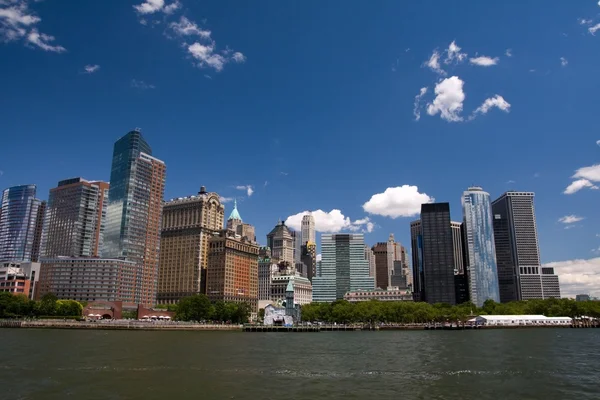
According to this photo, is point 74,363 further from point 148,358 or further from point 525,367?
point 525,367

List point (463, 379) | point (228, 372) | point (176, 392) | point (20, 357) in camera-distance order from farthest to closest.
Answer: point (20, 357) < point (228, 372) < point (463, 379) < point (176, 392)

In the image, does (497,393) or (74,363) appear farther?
(74,363)

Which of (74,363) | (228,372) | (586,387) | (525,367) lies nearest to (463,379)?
(586,387)

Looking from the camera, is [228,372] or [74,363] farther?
[74,363]

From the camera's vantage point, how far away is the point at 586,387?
2100 inches

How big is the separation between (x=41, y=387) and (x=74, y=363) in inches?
746

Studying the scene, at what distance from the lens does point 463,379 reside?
57219 mm

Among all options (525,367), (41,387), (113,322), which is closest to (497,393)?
(525,367)

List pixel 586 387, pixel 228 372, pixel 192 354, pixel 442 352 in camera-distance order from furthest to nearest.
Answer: pixel 442 352 < pixel 192 354 < pixel 228 372 < pixel 586 387

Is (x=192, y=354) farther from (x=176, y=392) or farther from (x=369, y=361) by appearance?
(x=176, y=392)

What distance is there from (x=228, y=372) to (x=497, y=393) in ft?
98.5

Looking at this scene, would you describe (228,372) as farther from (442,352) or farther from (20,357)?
(442,352)

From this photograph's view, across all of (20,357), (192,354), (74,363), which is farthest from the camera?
(192,354)

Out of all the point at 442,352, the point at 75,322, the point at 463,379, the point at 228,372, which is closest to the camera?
the point at 463,379
